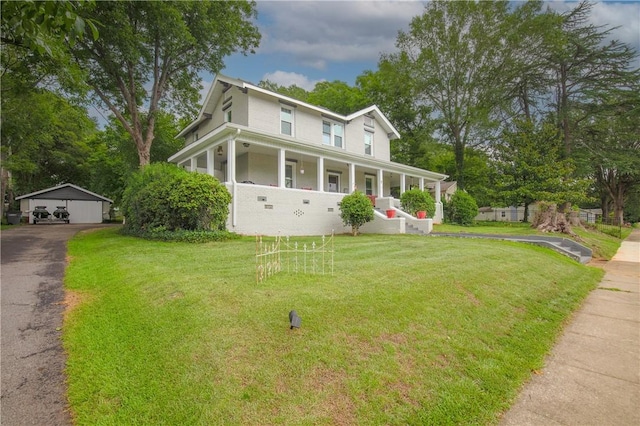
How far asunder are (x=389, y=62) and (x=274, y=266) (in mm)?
31178

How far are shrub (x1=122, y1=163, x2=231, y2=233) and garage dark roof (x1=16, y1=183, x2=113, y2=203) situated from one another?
69.9 feet

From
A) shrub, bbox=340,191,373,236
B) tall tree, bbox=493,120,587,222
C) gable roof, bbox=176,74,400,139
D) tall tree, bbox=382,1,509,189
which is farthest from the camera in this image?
tall tree, bbox=382,1,509,189

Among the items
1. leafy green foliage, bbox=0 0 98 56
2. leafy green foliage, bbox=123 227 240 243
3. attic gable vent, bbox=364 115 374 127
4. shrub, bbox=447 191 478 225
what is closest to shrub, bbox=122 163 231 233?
leafy green foliage, bbox=123 227 240 243

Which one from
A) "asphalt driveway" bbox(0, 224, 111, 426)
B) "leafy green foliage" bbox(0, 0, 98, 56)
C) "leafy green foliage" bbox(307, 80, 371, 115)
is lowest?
"asphalt driveway" bbox(0, 224, 111, 426)

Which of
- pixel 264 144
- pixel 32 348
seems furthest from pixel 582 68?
pixel 32 348

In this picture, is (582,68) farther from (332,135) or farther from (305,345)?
(305,345)

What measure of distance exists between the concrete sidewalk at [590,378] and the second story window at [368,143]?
57.0 feet

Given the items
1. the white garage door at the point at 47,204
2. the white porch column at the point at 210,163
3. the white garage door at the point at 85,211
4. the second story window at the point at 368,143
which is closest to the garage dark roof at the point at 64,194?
the white garage door at the point at 47,204

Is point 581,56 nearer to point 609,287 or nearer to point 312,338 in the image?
point 609,287

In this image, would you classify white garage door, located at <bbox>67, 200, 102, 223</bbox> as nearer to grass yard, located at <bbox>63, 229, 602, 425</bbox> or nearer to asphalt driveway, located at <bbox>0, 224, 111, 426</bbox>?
asphalt driveway, located at <bbox>0, 224, 111, 426</bbox>

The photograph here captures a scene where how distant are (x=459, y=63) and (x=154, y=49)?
25.3 m

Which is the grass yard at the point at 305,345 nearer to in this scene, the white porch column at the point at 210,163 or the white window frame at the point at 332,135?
the white porch column at the point at 210,163

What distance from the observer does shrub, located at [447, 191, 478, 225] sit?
73.2ft

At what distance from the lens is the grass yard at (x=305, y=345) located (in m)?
→ 2.39
